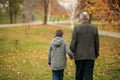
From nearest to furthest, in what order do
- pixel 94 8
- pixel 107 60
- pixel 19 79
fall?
pixel 19 79, pixel 107 60, pixel 94 8

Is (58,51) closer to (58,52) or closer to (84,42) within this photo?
(58,52)

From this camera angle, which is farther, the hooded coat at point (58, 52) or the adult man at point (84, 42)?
the hooded coat at point (58, 52)

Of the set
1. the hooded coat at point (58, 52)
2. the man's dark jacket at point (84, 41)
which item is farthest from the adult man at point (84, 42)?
the hooded coat at point (58, 52)

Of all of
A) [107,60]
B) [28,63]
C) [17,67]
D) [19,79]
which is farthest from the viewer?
[107,60]

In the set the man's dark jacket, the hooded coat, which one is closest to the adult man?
the man's dark jacket

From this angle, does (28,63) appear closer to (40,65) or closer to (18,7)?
(40,65)

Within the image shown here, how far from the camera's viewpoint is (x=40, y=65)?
601 inches

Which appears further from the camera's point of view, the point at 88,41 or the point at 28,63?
the point at 28,63

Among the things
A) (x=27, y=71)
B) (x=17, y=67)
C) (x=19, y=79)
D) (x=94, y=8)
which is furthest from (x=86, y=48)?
(x=94, y=8)

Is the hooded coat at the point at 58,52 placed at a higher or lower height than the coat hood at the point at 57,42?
lower

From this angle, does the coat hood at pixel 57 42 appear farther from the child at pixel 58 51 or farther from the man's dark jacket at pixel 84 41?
the man's dark jacket at pixel 84 41

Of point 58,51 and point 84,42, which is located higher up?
point 84,42

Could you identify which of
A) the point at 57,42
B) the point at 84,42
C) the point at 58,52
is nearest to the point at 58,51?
the point at 58,52

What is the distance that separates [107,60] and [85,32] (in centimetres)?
772
